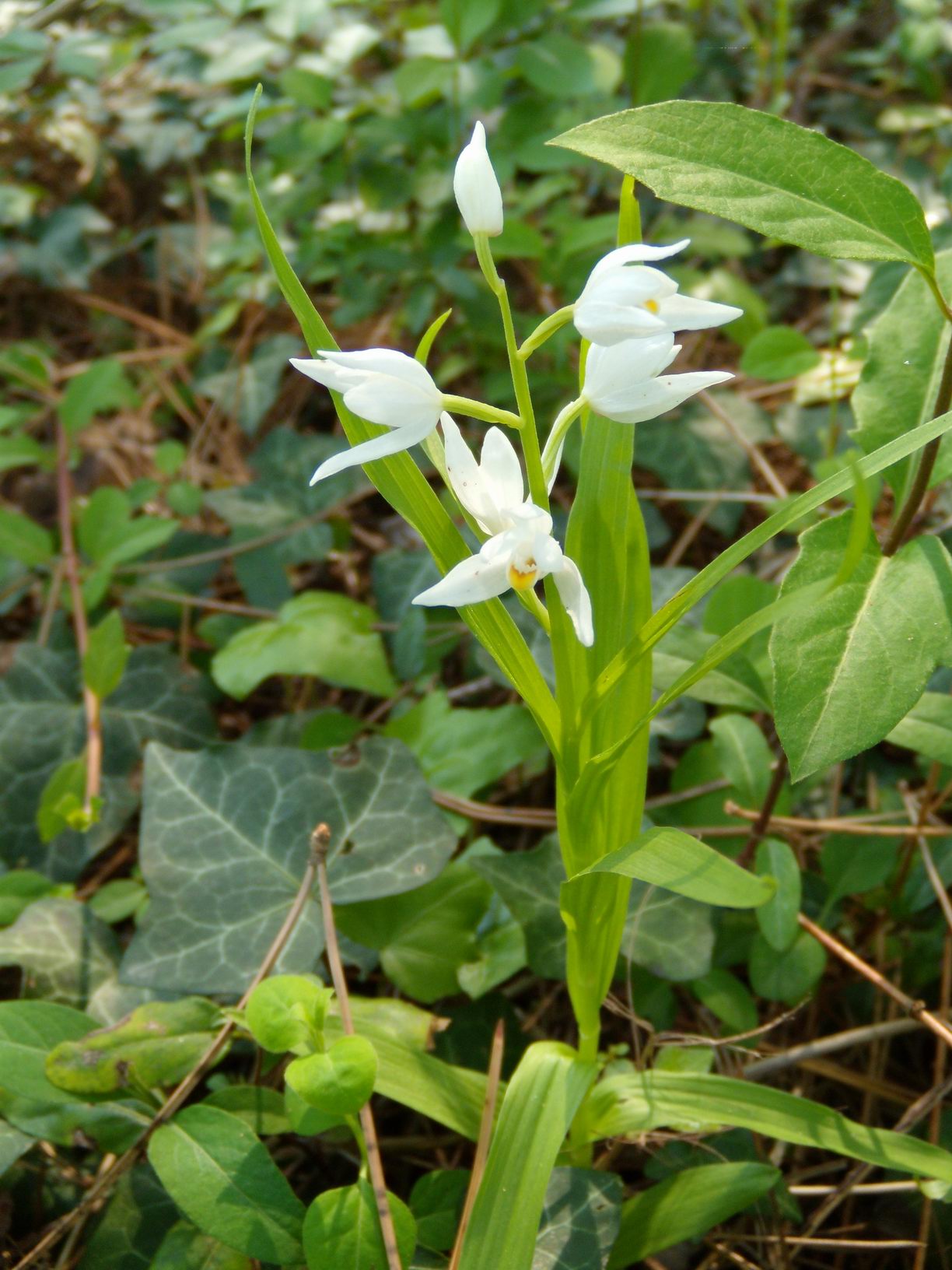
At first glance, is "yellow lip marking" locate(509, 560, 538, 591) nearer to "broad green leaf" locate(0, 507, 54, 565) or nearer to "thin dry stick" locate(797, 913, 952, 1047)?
"thin dry stick" locate(797, 913, 952, 1047)

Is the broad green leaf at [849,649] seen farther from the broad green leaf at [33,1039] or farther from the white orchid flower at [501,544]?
the broad green leaf at [33,1039]

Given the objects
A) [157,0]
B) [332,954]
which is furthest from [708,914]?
[157,0]

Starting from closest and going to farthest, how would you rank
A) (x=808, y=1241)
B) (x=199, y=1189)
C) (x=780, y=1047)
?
(x=199, y=1189) → (x=808, y=1241) → (x=780, y=1047)

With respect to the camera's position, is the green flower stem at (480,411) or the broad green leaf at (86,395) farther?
the broad green leaf at (86,395)

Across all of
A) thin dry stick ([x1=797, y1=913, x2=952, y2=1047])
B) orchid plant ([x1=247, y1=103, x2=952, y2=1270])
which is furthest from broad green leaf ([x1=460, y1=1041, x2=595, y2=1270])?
thin dry stick ([x1=797, y1=913, x2=952, y2=1047])

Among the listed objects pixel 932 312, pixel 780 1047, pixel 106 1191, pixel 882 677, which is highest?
pixel 932 312

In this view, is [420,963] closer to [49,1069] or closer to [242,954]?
[242,954]

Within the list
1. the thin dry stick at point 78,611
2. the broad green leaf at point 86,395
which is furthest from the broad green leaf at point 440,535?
the broad green leaf at point 86,395
